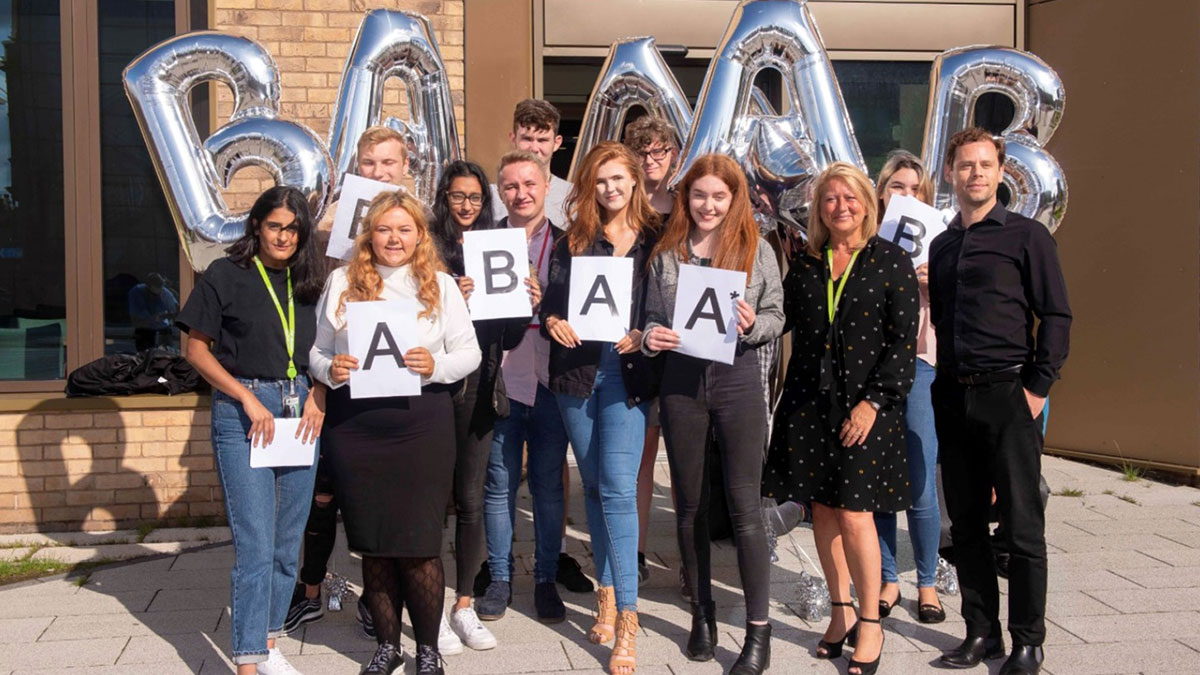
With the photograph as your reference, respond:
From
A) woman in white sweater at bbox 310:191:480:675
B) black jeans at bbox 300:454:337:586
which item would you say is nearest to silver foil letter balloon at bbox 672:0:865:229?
woman in white sweater at bbox 310:191:480:675

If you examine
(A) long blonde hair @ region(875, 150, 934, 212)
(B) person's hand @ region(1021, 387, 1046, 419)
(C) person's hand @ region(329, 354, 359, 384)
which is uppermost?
(A) long blonde hair @ region(875, 150, 934, 212)

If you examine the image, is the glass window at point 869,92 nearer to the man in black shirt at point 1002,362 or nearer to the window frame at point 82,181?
the window frame at point 82,181

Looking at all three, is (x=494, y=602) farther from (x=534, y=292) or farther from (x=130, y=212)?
(x=130, y=212)

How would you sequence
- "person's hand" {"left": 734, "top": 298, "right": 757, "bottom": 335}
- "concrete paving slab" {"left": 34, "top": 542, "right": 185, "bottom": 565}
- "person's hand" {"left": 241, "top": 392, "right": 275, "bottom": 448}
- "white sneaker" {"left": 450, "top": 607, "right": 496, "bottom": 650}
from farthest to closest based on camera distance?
"concrete paving slab" {"left": 34, "top": 542, "right": 185, "bottom": 565} < "white sneaker" {"left": 450, "top": 607, "right": 496, "bottom": 650} < "person's hand" {"left": 734, "top": 298, "right": 757, "bottom": 335} < "person's hand" {"left": 241, "top": 392, "right": 275, "bottom": 448}

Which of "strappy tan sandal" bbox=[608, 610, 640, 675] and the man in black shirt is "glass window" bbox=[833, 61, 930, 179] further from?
"strappy tan sandal" bbox=[608, 610, 640, 675]

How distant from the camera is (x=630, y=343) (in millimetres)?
4320

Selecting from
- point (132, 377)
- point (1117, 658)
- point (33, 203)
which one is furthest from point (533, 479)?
point (33, 203)

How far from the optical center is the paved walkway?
4348 millimetres

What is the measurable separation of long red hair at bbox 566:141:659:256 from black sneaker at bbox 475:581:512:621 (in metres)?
1.50

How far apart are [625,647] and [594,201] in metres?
1.69

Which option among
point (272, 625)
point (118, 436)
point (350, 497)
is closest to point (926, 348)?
point (350, 497)

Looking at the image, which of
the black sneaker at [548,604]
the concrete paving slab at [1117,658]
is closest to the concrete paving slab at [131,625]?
the black sneaker at [548,604]

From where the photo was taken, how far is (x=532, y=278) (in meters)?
4.66

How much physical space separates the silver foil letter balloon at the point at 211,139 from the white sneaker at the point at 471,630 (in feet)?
5.83
